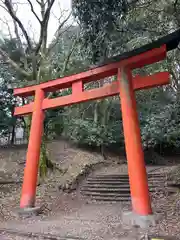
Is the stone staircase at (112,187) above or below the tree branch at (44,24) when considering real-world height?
below

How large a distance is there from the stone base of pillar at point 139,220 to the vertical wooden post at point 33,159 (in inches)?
116

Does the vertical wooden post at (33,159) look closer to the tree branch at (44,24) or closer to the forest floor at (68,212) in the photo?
the forest floor at (68,212)

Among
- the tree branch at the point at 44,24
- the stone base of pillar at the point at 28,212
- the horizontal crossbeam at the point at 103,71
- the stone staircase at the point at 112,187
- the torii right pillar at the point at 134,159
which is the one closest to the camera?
the torii right pillar at the point at 134,159

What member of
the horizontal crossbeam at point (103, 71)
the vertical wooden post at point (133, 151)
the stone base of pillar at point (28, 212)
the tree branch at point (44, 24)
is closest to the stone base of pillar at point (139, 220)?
the vertical wooden post at point (133, 151)

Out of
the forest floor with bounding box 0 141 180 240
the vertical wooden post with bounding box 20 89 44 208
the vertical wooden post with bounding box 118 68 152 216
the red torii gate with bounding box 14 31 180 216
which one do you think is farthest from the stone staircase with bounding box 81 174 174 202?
the vertical wooden post with bounding box 118 68 152 216

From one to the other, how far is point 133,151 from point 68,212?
3.16 meters

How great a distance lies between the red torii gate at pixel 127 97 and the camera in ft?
19.3

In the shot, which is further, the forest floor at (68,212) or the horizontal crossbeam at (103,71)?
the horizontal crossbeam at (103,71)

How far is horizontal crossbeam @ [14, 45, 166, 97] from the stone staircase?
4.51 meters

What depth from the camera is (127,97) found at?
251 inches

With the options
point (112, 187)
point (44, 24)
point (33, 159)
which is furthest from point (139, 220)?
point (44, 24)

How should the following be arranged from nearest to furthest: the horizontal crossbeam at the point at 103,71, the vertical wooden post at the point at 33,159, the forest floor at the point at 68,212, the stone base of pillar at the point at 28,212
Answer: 1. the forest floor at the point at 68,212
2. the horizontal crossbeam at the point at 103,71
3. the stone base of pillar at the point at 28,212
4. the vertical wooden post at the point at 33,159

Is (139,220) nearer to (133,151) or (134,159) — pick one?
(134,159)

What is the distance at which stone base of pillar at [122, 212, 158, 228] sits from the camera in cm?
546
